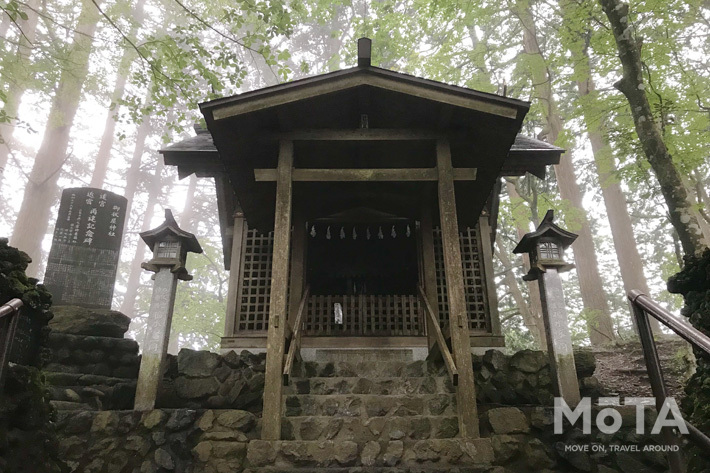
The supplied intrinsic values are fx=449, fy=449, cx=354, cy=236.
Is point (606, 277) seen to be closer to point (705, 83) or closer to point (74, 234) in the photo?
point (705, 83)

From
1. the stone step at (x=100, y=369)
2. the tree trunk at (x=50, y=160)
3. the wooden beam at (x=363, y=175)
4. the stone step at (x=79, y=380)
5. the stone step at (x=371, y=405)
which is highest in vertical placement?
the tree trunk at (x=50, y=160)

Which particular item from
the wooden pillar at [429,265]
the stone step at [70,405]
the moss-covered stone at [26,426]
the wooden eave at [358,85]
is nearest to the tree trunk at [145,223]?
the stone step at [70,405]

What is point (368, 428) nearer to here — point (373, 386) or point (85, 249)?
point (373, 386)

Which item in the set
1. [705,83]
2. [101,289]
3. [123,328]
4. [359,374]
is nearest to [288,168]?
[359,374]

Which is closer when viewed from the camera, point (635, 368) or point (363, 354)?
point (363, 354)

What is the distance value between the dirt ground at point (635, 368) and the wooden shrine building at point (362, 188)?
10.4 feet

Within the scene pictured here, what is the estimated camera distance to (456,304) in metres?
5.44

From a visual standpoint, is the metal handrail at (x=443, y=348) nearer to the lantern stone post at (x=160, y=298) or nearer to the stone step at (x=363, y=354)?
Answer: the stone step at (x=363, y=354)

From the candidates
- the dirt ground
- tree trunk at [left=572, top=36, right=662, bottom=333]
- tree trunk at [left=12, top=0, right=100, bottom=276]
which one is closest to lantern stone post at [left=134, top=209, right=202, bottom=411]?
the dirt ground

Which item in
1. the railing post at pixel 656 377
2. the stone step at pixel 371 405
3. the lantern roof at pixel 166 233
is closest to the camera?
the railing post at pixel 656 377

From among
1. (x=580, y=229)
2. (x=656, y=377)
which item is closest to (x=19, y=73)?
(x=656, y=377)

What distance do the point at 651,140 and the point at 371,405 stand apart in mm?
5843

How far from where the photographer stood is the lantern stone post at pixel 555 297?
20.6 ft

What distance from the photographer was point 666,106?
809 cm
